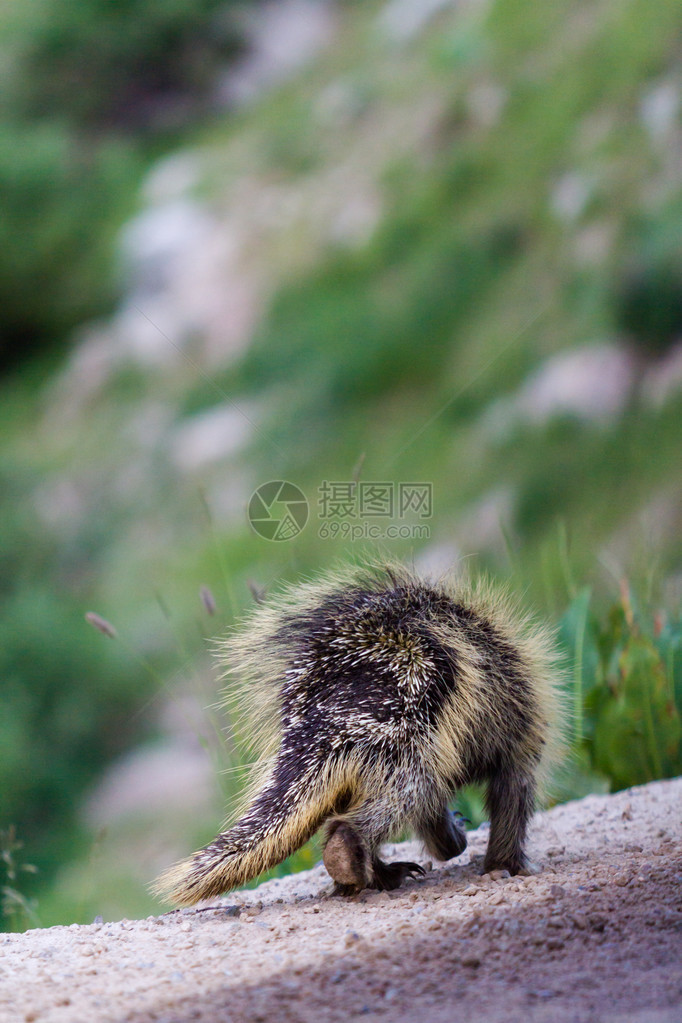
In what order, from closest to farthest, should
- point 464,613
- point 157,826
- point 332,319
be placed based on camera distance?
point 464,613, point 157,826, point 332,319

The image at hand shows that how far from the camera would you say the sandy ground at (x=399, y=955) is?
1.07 metres

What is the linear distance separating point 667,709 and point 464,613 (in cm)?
72

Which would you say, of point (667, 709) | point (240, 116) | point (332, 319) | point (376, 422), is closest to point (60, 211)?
point (240, 116)

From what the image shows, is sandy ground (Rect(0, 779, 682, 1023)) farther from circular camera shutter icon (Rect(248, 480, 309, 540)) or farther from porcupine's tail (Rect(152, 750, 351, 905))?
circular camera shutter icon (Rect(248, 480, 309, 540))

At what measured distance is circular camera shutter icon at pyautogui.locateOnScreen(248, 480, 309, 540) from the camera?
9.39ft

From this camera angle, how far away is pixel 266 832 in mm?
1489

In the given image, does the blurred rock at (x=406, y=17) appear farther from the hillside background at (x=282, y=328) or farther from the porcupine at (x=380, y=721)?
the porcupine at (x=380, y=721)

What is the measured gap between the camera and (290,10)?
7.84m

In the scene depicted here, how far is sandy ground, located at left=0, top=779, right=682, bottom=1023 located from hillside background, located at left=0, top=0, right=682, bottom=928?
5.30 feet

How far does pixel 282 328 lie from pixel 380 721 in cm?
535

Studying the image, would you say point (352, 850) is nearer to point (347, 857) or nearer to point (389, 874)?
point (347, 857)

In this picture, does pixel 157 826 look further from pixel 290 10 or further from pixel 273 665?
pixel 290 10

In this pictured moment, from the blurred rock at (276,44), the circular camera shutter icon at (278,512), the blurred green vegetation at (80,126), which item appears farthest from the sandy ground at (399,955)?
the blurred rock at (276,44)
